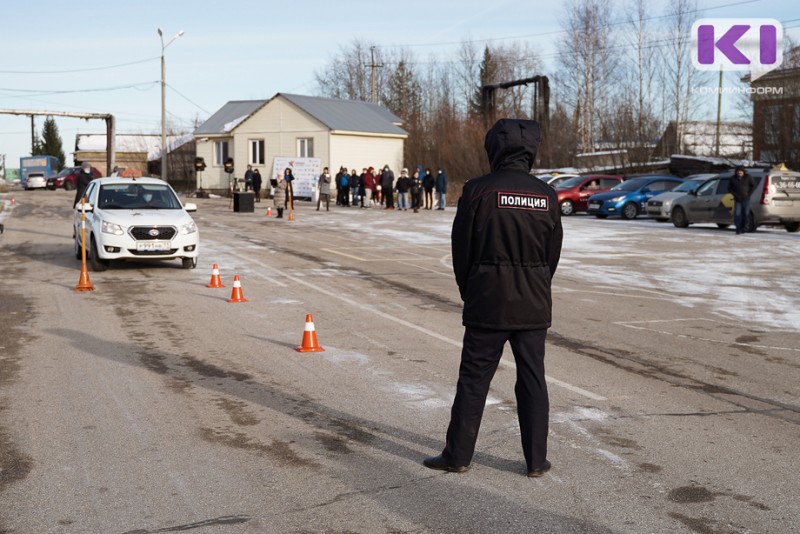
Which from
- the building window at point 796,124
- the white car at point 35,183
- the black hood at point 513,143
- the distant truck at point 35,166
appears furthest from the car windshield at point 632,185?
the distant truck at point 35,166

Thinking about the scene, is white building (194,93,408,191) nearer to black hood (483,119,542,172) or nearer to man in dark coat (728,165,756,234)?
man in dark coat (728,165,756,234)

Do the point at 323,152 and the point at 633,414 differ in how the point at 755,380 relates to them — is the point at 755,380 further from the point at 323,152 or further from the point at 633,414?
the point at 323,152

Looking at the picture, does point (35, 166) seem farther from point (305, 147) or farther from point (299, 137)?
point (305, 147)

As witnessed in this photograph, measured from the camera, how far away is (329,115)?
54.5m

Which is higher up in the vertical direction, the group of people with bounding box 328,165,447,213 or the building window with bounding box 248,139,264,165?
the building window with bounding box 248,139,264,165

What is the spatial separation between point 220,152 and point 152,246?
43.9m

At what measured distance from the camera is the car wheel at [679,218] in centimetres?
2824

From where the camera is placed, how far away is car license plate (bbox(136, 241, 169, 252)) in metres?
15.9

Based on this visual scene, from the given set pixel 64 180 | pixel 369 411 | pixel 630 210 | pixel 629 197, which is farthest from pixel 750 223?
pixel 64 180

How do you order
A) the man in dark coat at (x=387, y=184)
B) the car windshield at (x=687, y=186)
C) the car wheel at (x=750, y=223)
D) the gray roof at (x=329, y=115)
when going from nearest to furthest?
1. the car wheel at (x=750, y=223)
2. the car windshield at (x=687, y=186)
3. the man in dark coat at (x=387, y=184)
4. the gray roof at (x=329, y=115)

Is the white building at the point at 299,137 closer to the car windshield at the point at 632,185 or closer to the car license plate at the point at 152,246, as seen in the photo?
the car windshield at the point at 632,185

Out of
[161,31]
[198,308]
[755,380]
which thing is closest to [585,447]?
[755,380]

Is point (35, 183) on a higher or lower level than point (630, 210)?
higher

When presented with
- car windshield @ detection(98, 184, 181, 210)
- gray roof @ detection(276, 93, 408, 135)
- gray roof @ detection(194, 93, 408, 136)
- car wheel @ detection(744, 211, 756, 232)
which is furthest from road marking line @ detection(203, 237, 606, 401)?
gray roof @ detection(194, 93, 408, 136)
